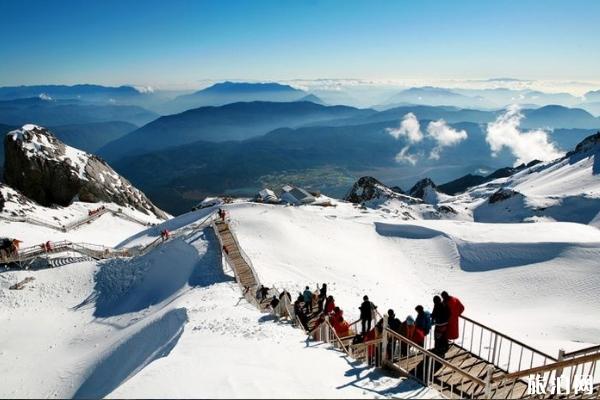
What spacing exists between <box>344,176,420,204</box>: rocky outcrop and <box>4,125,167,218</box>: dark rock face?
6358 cm

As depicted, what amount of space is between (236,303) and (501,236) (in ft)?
81.2

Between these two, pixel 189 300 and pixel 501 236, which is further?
pixel 501 236

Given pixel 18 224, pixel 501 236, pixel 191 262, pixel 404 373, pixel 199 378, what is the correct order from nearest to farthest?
pixel 199 378 < pixel 404 373 < pixel 191 262 < pixel 501 236 < pixel 18 224

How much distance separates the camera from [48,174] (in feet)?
206

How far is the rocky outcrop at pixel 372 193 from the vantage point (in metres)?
105

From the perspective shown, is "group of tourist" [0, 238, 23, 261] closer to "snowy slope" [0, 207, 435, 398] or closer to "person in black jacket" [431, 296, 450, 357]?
"snowy slope" [0, 207, 435, 398]

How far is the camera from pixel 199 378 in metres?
10.4

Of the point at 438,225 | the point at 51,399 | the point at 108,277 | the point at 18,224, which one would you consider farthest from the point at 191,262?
the point at 18,224

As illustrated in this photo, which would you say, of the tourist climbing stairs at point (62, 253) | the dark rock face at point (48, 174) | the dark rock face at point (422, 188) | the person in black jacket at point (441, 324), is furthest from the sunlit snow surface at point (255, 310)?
the dark rock face at point (422, 188)

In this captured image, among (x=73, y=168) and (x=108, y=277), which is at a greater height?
(x=73, y=168)

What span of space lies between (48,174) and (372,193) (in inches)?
2971

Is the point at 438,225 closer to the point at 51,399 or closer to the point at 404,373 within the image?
the point at 404,373

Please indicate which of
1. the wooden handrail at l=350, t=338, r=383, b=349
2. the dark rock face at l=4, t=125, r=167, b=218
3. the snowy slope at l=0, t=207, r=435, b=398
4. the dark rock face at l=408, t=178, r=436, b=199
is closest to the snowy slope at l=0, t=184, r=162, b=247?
the dark rock face at l=4, t=125, r=167, b=218

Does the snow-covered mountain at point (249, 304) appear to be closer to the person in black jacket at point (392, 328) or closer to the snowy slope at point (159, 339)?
the snowy slope at point (159, 339)
